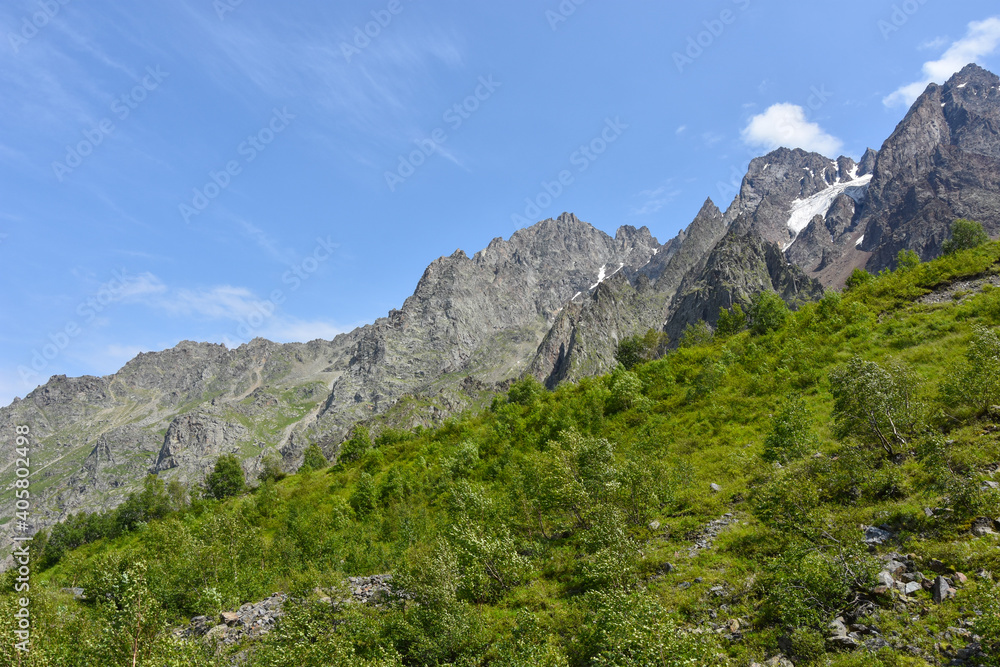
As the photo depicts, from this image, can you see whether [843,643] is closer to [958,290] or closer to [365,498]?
[365,498]

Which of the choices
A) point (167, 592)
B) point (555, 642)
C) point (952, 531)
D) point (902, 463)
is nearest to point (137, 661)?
point (555, 642)

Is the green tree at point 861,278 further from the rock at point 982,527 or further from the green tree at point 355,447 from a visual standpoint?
the green tree at point 355,447

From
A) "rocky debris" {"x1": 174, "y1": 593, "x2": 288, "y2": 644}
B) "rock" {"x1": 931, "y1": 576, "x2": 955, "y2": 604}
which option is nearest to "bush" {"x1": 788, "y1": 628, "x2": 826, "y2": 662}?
"rock" {"x1": 931, "y1": 576, "x2": 955, "y2": 604}

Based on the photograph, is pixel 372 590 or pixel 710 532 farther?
pixel 372 590

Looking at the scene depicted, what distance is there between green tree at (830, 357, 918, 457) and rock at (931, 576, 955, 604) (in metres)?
8.35

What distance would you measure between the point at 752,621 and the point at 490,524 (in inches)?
517

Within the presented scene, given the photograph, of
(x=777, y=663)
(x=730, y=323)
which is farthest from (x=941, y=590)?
(x=730, y=323)

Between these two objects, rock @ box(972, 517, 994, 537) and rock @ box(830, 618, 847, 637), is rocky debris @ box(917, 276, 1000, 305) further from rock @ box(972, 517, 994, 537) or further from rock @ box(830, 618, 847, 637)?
rock @ box(830, 618, 847, 637)

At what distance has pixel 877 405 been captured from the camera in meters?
17.5

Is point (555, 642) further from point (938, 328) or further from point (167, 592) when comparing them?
point (938, 328)

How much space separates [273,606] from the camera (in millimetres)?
19438

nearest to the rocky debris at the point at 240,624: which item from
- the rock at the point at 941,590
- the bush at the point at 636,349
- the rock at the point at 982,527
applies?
the rock at the point at 941,590

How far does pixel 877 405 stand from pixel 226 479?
265ft

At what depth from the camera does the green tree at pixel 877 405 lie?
1753 cm
